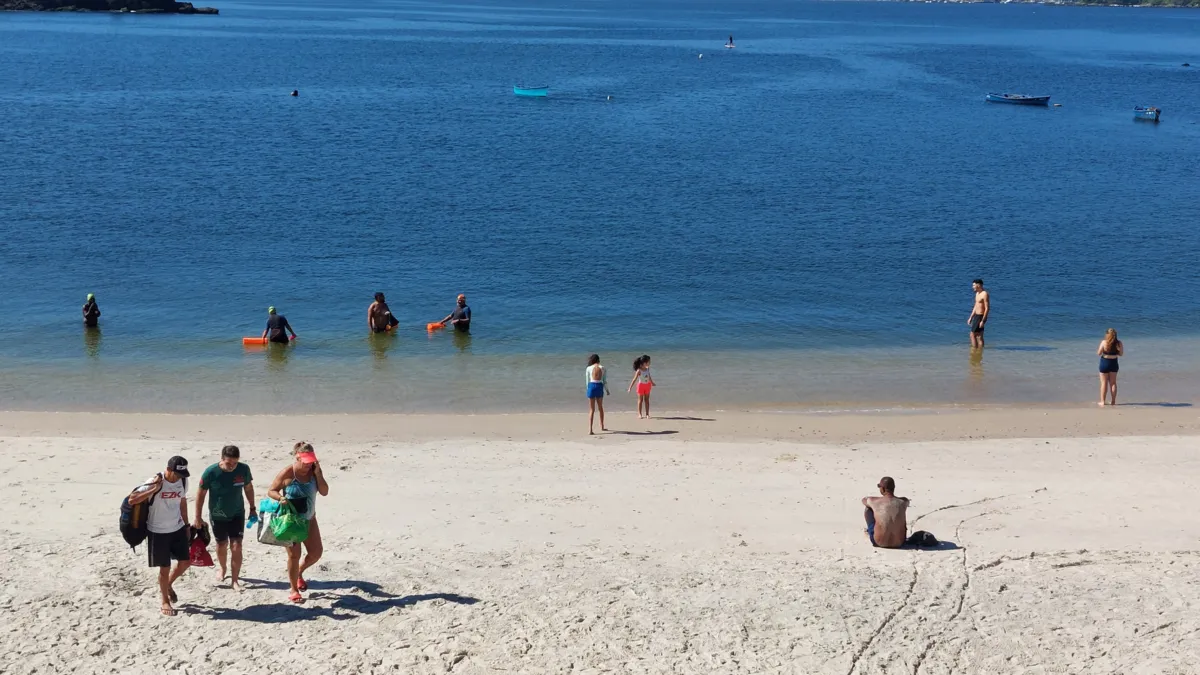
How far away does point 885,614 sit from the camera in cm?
1068

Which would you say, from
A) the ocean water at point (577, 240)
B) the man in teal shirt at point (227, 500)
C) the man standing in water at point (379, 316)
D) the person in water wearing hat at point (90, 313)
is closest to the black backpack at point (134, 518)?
the man in teal shirt at point (227, 500)

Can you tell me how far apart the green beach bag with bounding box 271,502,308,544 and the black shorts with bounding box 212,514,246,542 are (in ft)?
2.02

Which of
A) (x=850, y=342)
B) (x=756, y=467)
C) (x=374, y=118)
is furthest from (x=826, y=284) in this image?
(x=374, y=118)

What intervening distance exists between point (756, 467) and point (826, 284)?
15817 mm

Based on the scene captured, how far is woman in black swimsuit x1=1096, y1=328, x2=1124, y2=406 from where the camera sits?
19720mm

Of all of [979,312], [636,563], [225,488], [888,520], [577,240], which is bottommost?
[636,563]

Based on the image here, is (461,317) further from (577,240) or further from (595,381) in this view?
(577,240)

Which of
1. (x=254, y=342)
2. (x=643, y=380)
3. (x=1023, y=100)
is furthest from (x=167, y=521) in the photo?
(x=1023, y=100)

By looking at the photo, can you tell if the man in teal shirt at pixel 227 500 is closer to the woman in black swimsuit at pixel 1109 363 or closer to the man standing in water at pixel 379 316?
the man standing in water at pixel 379 316

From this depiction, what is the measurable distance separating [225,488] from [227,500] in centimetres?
13

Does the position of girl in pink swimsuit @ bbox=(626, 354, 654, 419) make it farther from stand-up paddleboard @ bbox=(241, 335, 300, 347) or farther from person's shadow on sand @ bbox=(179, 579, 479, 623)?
stand-up paddleboard @ bbox=(241, 335, 300, 347)

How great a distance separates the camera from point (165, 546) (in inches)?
400

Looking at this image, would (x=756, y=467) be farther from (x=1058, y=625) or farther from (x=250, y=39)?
(x=250, y=39)

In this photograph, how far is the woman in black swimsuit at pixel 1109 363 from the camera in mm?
19720
